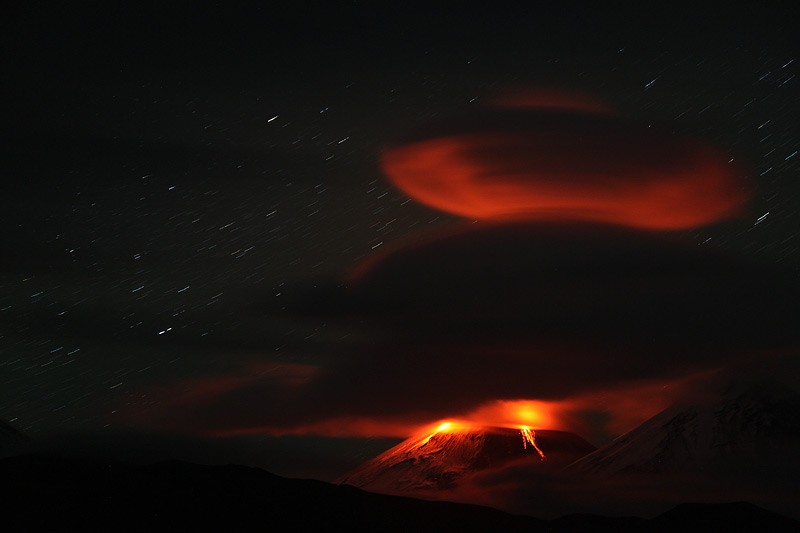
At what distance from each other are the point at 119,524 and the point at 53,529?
1260 centimetres

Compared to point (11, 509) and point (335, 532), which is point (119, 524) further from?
point (335, 532)

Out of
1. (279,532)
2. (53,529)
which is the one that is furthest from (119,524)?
(279,532)

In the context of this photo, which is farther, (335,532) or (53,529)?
(335,532)

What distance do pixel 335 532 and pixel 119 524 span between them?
39142 millimetres

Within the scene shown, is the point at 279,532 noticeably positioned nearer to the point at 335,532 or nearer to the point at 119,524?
the point at 335,532

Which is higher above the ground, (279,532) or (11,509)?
(11,509)

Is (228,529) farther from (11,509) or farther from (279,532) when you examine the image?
(11,509)

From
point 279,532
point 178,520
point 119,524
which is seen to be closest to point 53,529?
point 119,524

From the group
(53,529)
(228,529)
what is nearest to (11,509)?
(53,529)

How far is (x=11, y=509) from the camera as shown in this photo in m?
192

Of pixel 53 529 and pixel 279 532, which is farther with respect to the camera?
pixel 279 532

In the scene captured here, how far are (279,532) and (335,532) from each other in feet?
34.6

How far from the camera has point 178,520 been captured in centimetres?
19675

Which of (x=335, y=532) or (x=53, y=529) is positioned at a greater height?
(x=53, y=529)
